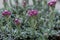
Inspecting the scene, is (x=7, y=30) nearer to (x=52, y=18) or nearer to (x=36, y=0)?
(x=52, y=18)

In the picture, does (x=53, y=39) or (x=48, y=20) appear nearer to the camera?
(x=53, y=39)

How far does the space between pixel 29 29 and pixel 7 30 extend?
0.52ft

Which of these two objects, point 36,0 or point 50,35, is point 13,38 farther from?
point 36,0

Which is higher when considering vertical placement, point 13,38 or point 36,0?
point 36,0

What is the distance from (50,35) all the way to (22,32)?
0.20 meters

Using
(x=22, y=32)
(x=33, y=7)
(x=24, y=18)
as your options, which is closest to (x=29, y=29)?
(x=22, y=32)

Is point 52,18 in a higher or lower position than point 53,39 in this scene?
higher

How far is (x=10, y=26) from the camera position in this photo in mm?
1461

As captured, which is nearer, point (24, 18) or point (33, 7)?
point (24, 18)

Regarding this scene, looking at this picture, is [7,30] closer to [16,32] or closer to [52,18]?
[16,32]

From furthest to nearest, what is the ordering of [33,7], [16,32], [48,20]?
[33,7]
[48,20]
[16,32]

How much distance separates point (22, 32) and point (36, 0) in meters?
0.47

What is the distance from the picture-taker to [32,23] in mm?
1448

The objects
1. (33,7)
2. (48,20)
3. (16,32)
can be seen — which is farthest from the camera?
(33,7)
